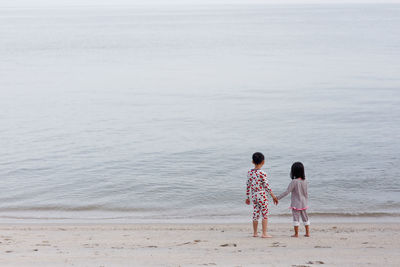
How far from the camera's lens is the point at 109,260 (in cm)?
757

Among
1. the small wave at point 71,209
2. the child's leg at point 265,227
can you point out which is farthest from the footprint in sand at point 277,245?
the small wave at point 71,209

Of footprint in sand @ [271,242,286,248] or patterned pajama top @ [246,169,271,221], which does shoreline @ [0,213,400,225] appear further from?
footprint in sand @ [271,242,286,248]

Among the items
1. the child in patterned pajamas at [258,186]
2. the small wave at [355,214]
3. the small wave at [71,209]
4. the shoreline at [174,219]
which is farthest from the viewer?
the small wave at [71,209]

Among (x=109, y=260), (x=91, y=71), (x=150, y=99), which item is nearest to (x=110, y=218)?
(x=109, y=260)

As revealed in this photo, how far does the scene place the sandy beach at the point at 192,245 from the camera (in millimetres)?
7492

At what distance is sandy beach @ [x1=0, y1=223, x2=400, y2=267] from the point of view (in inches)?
295

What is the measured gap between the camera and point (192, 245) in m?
8.93

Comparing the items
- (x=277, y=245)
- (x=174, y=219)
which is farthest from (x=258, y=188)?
(x=174, y=219)

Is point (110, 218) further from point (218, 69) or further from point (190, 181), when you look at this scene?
point (218, 69)

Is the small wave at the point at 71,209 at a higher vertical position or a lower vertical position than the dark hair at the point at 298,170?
lower

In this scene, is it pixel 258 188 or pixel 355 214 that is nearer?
pixel 258 188

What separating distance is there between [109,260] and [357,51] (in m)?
57.7

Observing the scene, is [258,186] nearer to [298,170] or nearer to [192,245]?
[298,170]

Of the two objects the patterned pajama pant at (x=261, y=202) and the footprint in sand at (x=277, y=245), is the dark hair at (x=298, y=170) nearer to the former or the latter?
the patterned pajama pant at (x=261, y=202)
